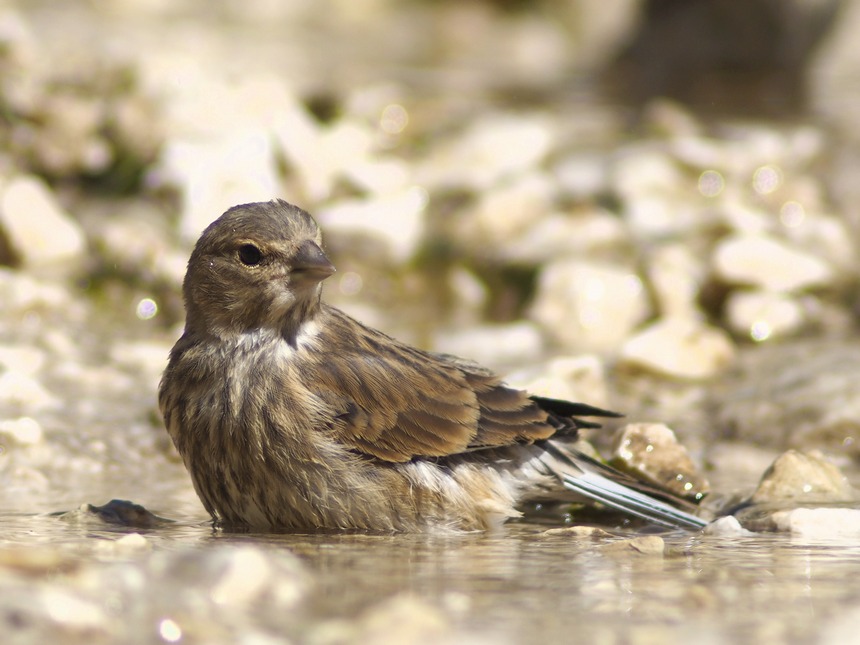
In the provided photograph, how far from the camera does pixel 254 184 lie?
7.44m

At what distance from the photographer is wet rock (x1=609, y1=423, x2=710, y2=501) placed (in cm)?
444

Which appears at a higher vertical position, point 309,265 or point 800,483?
point 309,265

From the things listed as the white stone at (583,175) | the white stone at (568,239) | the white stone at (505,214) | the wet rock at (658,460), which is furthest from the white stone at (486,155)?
the wet rock at (658,460)

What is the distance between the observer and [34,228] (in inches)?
267

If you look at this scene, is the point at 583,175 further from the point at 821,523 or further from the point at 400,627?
the point at 400,627

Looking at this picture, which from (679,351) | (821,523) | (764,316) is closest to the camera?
(821,523)

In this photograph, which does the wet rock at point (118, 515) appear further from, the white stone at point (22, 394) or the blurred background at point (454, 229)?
the white stone at point (22, 394)

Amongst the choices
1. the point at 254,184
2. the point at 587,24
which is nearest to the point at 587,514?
the point at 254,184

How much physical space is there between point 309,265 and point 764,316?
338 cm

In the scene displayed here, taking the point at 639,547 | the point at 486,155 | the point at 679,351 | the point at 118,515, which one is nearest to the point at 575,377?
the point at 679,351

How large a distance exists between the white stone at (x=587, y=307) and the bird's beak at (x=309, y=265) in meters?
2.83

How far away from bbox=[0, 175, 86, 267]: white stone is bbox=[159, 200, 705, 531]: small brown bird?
265 cm

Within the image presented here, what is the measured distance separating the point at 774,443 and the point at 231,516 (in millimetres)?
2348

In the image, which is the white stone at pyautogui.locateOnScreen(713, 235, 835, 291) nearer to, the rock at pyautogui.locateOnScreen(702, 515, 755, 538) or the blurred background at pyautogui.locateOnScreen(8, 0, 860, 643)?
the blurred background at pyautogui.locateOnScreen(8, 0, 860, 643)
